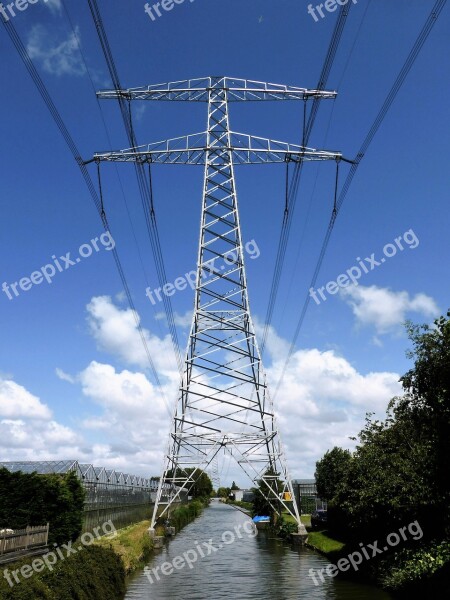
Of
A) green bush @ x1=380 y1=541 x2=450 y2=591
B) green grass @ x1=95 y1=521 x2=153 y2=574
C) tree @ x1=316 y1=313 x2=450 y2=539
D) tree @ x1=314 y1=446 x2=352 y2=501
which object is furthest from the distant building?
green bush @ x1=380 y1=541 x2=450 y2=591

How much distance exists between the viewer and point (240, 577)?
1137 inches

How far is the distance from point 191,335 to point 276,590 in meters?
16.4

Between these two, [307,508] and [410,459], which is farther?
[307,508]

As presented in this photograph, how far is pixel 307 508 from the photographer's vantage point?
7088cm

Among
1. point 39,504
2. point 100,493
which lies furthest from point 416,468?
point 100,493

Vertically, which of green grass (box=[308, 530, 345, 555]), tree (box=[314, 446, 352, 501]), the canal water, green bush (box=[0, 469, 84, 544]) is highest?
tree (box=[314, 446, 352, 501])

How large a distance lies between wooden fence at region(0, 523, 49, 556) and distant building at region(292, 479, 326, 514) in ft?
142

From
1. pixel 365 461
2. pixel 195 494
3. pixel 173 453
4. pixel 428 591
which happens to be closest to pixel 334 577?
pixel 365 461

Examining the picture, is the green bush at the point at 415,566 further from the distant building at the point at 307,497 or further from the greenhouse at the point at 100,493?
the distant building at the point at 307,497

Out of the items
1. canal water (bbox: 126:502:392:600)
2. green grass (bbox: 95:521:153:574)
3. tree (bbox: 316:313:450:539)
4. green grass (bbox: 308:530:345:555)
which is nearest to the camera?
tree (bbox: 316:313:450:539)

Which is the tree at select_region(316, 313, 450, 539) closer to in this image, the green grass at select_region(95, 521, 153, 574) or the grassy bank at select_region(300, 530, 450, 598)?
the grassy bank at select_region(300, 530, 450, 598)

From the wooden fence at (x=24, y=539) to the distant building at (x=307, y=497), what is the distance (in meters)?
43.3

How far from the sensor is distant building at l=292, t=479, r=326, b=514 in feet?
220

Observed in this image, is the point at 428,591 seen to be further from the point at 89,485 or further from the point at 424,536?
the point at 89,485
